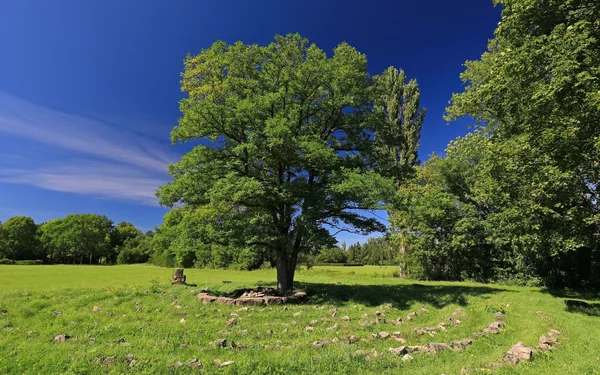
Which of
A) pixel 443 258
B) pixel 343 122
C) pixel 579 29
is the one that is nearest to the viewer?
pixel 579 29

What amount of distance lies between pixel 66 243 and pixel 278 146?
3893 inches

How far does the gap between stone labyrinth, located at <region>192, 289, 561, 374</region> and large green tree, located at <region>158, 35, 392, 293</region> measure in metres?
3.75

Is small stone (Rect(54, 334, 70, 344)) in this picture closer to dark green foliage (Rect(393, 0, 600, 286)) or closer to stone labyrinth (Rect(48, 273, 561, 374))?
stone labyrinth (Rect(48, 273, 561, 374))

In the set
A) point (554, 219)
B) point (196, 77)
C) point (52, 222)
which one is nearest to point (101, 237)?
point (52, 222)

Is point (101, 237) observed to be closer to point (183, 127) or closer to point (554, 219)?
point (183, 127)

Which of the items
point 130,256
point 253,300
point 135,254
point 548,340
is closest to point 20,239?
point 130,256

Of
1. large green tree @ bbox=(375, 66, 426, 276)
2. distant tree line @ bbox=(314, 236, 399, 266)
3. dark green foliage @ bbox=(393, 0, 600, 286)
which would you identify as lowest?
distant tree line @ bbox=(314, 236, 399, 266)

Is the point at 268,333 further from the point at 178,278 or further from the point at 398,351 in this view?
the point at 178,278

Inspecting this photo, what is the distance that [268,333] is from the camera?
10031 mm

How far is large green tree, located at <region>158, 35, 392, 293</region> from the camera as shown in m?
16.6

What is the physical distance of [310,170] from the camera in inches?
749

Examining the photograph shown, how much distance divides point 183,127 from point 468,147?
18980 millimetres

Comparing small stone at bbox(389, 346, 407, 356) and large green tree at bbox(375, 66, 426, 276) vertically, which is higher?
large green tree at bbox(375, 66, 426, 276)

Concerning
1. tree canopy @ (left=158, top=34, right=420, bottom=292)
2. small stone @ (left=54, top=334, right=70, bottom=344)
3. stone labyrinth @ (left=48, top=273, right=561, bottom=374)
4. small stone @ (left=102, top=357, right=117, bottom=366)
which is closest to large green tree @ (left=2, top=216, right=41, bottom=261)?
tree canopy @ (left=158, top=34, right=420, bottom=292)
